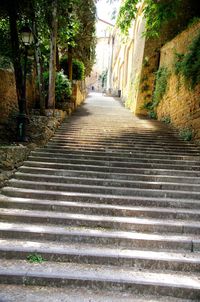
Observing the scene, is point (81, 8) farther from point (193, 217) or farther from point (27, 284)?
point (27, 284)

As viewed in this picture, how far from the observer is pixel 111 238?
3996 millimetres

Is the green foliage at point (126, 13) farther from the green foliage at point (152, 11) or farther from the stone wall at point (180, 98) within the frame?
the stone wall at point (180, 98)

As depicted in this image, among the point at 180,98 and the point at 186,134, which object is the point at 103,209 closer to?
the point at 186,134

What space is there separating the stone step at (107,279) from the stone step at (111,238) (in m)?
0.51

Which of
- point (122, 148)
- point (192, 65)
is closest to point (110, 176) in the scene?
point (122, 148)

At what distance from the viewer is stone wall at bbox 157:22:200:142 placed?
336 inches

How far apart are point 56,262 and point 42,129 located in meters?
4.80

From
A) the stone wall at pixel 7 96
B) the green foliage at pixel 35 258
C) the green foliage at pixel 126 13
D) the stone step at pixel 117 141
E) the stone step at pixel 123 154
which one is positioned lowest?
the green foliage at pixel 35 258

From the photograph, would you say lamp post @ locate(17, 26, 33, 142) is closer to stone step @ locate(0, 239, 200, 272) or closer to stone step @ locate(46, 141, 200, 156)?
stone step @ locate(46, 141, 200, 156)

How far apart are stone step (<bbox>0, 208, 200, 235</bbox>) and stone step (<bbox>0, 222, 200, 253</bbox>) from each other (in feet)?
0.46

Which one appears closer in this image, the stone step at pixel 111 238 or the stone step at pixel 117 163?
the stone step at pixel 111 238

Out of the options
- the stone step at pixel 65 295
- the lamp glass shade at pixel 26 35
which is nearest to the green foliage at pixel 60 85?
the lamp glass shade at pixel 26 35

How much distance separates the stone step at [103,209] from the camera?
15.1 feet

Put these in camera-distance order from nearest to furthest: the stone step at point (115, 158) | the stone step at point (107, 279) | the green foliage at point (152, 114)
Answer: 1. the stone step at point (107, 279)
2. the stone step at point (115, 158)
3. the green foliage at point (152, 114)
